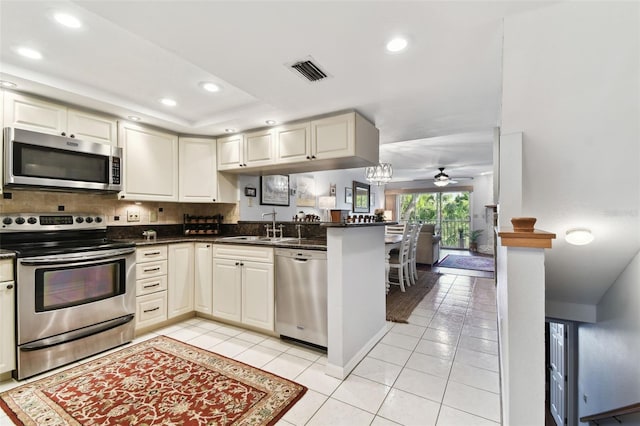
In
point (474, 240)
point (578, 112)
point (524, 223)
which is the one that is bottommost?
point (474, 240)

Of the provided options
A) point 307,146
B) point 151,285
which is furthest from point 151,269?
point 307,146

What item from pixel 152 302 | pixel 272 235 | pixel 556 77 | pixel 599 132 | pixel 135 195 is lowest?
pixel 152 302

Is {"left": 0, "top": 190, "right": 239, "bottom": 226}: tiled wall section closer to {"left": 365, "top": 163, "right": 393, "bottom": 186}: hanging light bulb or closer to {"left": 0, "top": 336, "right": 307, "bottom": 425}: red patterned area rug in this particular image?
{"left": 0, "top": 336, "right": 307, "bottom": 425}: red patterned area rug

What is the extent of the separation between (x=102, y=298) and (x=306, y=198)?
12.4 feet

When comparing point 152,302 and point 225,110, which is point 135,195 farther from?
point 225,110

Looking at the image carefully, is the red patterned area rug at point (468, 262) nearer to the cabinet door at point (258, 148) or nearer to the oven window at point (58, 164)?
the cabinet door at point (258, 148)

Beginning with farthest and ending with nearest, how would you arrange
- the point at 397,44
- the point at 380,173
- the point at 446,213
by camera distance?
the point at 446,213, the point at 380,173, the point at 397,44

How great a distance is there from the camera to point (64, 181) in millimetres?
2492

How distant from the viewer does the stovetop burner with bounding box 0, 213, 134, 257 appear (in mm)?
2279

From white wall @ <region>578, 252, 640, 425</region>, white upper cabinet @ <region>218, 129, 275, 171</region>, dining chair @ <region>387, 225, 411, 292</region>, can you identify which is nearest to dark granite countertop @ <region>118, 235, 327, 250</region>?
white upper cabinet @ <region>218, 129, 275, 171</region>

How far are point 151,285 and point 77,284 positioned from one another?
25.4 inches

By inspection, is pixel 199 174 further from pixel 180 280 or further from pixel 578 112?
pixel 578 112

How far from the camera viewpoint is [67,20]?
1.60 metres

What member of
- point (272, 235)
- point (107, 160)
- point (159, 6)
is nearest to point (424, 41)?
point (159, 6)
